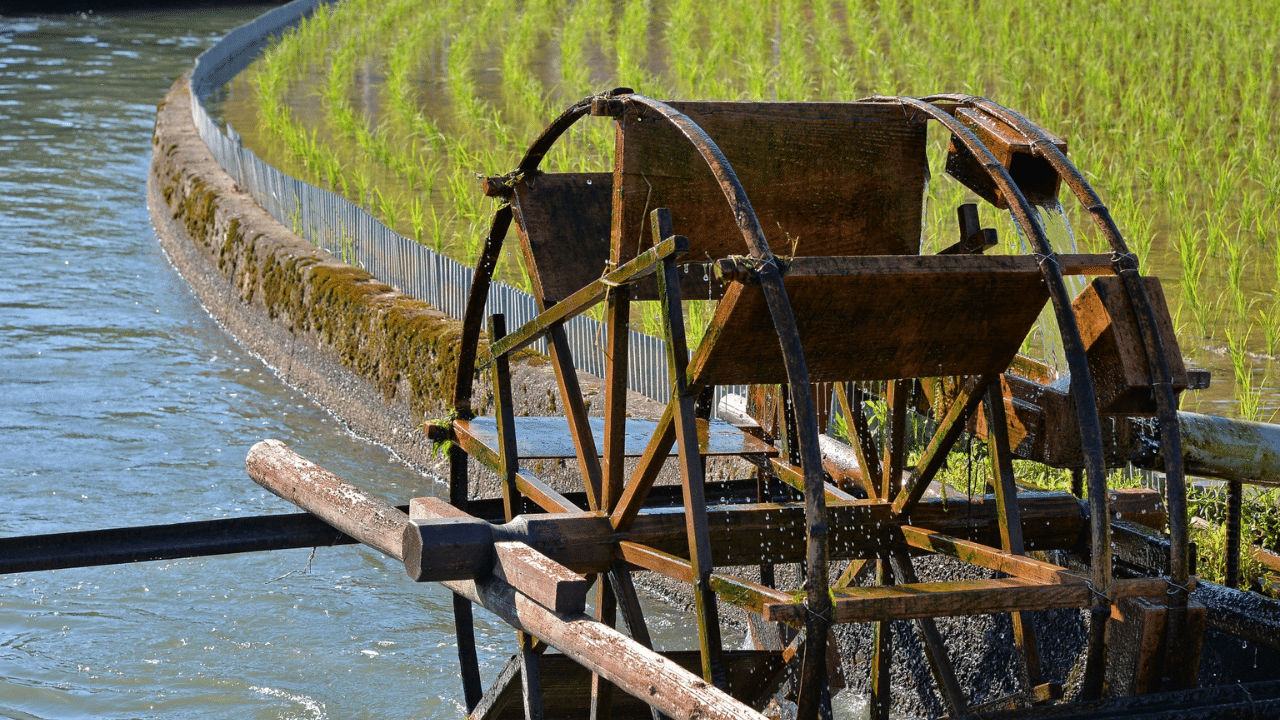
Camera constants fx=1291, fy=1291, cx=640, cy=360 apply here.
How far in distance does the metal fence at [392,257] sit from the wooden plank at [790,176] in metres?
1.07

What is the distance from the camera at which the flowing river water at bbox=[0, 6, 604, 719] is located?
5340 millimetres

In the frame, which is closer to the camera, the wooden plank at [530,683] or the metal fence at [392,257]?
the wooden plank at [530,683]

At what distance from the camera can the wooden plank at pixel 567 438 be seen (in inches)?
179

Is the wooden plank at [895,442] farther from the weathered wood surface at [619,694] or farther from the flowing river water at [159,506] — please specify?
the flowing river water at [159,506]

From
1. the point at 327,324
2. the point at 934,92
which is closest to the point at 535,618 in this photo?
the point at 327,324

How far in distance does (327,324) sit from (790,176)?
194 inches

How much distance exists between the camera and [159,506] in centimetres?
700

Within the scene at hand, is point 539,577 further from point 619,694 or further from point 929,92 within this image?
point 929,92

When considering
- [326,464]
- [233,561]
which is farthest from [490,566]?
[326,464]

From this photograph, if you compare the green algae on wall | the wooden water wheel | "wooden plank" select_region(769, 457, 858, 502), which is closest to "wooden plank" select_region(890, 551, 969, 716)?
the wooden water wheel

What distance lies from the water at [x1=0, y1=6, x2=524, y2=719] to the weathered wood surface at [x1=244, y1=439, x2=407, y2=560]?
133 cm

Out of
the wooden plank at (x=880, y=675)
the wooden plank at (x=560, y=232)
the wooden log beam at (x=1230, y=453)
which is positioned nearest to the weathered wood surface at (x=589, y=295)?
the wooden plank at (x=560, y=232)

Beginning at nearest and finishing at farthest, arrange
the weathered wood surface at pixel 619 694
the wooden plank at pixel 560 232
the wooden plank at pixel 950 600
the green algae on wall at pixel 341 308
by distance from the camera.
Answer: the wooden plank at pixel 950 600, the weathered wood surface at pixel 619 694, the wooden plank at pixel 560 232, the green algae on wall at pixel 341 308

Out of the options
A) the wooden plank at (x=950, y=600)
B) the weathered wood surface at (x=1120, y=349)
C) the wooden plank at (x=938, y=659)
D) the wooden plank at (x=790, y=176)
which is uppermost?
the wooden plank at (x=790, y=176)
